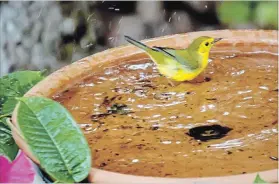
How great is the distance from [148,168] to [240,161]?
3.8 inches

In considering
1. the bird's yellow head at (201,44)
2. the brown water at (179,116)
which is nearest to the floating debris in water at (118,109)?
the brown water at (179,116)

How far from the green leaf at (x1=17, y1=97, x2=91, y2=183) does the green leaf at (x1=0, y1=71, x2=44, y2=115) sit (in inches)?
3.1

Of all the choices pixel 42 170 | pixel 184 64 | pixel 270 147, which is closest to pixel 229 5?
pixel 184 64

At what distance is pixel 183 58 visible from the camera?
29.4 inches

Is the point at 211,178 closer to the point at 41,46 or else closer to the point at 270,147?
the point at 270,147

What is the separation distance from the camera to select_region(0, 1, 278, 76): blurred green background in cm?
78

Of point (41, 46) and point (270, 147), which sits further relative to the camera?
point (41, 46)

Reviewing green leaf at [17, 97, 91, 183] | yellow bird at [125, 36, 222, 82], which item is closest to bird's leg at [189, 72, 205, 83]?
yellow bird at [125, 36, 222, 82]

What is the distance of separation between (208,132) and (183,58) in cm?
10

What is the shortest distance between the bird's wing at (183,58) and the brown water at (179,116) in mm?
24

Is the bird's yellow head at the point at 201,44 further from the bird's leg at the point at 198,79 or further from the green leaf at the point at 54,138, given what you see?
the green leaf at the point at 54,138

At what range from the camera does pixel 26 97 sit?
0.70m

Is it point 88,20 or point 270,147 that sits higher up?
point 88,20

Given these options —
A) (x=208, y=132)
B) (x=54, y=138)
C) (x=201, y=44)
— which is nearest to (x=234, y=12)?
(x=201, y=44)
